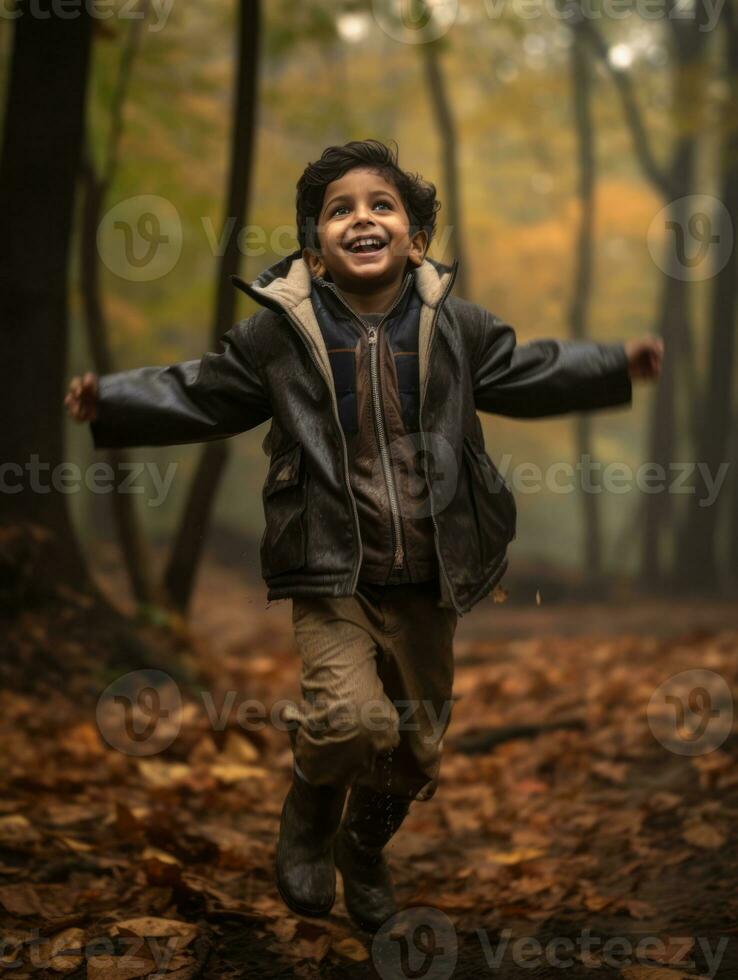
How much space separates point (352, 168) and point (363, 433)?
0.91 metres

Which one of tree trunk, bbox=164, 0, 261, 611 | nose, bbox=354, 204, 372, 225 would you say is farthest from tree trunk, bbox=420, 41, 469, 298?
nose, bbox=354, 204, 372, 225

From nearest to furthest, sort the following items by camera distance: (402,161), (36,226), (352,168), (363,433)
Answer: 1. (363,433)
2. (352,168)
3. (36,226)
4. (402,161)

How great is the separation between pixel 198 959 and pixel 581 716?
3.97m

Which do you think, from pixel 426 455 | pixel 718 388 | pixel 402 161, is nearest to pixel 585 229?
pixel 718 388

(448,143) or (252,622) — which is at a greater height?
(448,143)

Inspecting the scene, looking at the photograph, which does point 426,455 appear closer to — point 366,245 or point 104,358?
point 366,245

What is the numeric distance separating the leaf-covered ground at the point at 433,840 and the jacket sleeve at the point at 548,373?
1.88 m

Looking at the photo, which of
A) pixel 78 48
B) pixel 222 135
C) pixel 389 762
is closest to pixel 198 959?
pixel 389 762

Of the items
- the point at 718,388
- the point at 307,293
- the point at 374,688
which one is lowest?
the point at 374,688

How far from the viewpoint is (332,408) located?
3.59m

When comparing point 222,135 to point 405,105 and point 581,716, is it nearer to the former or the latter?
point 405,105

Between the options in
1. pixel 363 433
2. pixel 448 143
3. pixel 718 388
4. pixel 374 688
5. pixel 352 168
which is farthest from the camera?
pixel 448 143

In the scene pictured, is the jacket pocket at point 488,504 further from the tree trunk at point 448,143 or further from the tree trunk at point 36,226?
the tree trunk at point 448,143

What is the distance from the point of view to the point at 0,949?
3.64 meters
